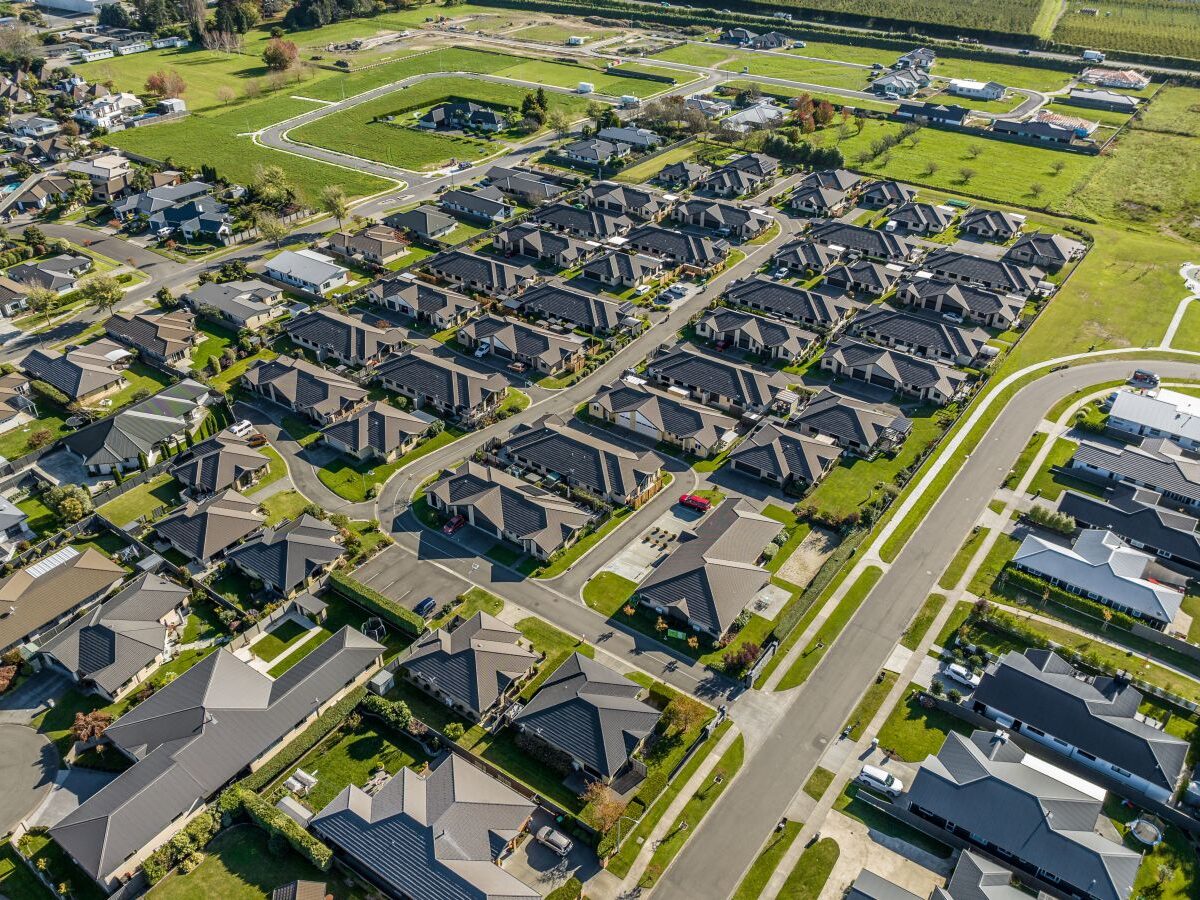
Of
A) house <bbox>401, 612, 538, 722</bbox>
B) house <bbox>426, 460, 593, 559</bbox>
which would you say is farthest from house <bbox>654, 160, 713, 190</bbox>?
house <bbox>401, 612, 538, 722</bbox>

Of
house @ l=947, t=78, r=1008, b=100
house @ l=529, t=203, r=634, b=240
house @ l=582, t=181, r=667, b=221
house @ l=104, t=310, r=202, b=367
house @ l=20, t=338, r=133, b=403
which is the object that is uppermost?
house @ l=947, t=78, r=1008, b=100

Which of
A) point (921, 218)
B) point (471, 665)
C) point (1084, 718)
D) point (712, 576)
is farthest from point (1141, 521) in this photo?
point (921, 218)

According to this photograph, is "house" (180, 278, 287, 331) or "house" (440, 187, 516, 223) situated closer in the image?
"house" (180, 278, 287, 331)

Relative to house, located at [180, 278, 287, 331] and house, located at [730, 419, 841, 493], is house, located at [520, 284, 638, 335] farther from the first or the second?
house, located at [180, 278, 287, 331]

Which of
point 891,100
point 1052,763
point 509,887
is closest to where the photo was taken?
point 509,887

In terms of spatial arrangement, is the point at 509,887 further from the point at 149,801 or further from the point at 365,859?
the point at 149,801

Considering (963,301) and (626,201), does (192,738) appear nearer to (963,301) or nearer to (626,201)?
(963,301)

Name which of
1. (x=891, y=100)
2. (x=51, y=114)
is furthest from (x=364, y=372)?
(x=891, y=100)
